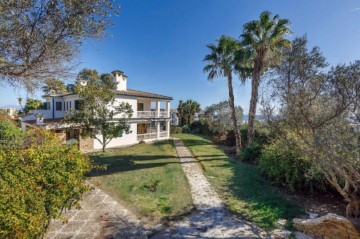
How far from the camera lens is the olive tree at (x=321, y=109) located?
4.92 metres

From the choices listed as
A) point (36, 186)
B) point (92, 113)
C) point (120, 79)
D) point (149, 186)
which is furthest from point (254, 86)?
point (120, 79)

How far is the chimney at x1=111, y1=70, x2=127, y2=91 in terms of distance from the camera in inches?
1032

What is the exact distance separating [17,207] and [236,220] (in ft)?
20.1

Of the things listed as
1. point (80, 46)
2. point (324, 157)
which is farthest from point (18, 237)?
point (324, 157)

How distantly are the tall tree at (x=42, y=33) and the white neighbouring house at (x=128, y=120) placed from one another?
14359 millimetres

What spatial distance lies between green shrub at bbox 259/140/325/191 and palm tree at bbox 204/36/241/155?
27.4 ft

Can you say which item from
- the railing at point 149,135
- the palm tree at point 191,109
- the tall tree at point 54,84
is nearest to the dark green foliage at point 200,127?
the palm tree at point 191,109

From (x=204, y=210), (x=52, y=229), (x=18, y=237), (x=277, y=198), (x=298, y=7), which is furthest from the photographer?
(x=298, y=7)

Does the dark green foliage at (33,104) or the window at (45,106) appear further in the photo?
the window at (45,106)

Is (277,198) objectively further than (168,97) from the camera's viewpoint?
No

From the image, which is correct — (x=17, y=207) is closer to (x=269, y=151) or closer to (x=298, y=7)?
(x=269, y=151)

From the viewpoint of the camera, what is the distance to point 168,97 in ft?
97.6

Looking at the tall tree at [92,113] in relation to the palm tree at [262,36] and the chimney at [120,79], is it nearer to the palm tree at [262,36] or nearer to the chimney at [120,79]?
the chimney at [120,79]

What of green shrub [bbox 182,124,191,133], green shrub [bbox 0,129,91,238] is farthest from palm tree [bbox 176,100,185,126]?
green shrub [bbox 0,129,91,238]
